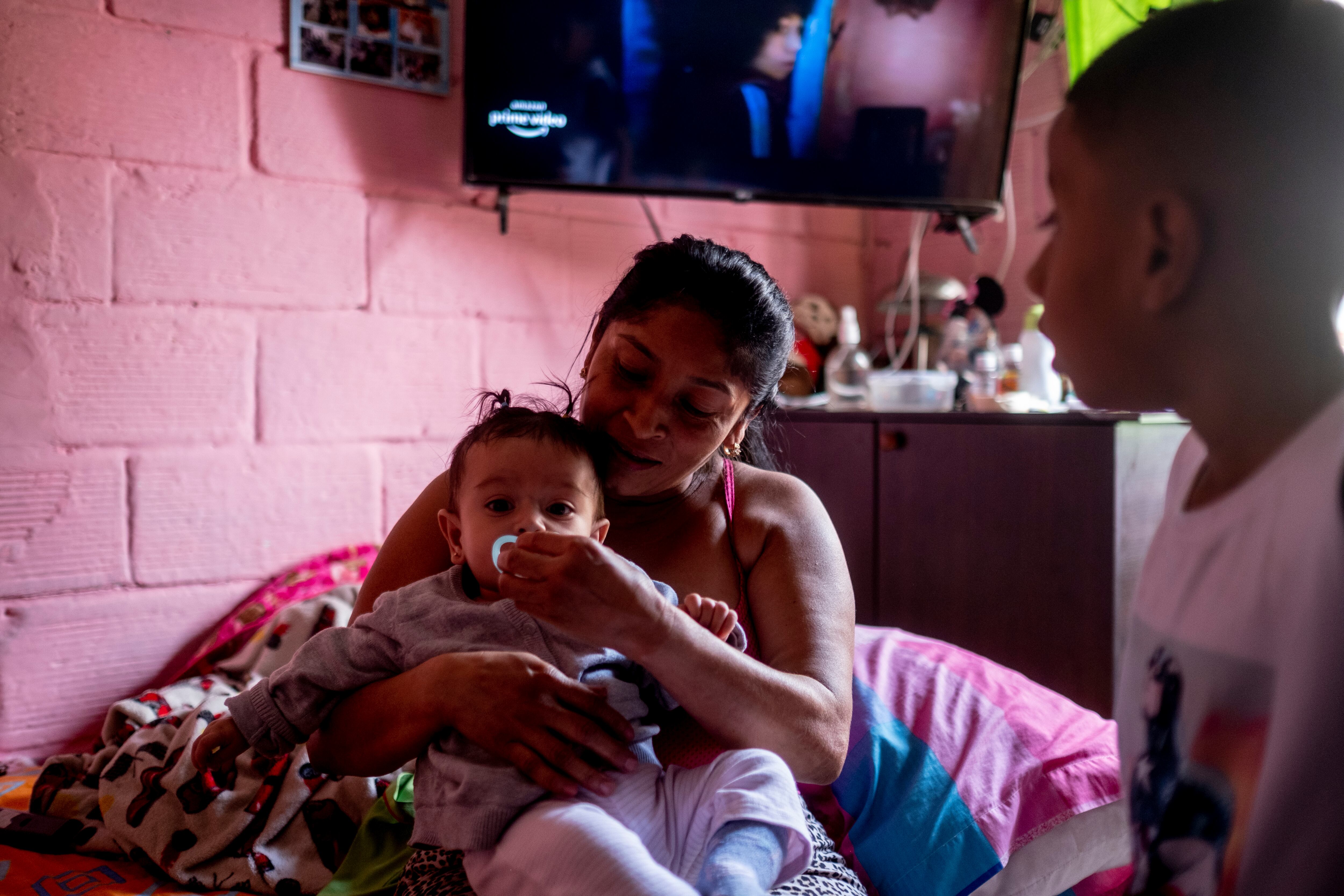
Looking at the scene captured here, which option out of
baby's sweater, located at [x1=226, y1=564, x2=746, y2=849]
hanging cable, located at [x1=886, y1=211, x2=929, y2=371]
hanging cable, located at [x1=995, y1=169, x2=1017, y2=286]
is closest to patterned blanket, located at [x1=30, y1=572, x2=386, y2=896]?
baby's sweater, located at [x1=226, y1=564, x2=746, y2=849]

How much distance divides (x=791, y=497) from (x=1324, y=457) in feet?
2.75

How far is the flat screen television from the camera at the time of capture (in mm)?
1938

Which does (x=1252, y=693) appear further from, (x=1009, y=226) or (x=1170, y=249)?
(x=1009, y=226)

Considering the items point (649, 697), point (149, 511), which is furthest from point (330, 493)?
point (649, 697)

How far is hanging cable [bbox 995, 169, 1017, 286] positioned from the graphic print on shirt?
7.31ft

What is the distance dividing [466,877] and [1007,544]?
131cm

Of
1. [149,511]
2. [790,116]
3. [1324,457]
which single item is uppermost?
[790,116]

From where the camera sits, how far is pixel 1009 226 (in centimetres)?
258

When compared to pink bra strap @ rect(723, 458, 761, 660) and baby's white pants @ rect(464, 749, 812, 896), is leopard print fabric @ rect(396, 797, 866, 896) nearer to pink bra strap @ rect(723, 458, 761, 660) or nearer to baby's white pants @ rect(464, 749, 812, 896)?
baby's white pants @ rect(464, 749, 812, 896)

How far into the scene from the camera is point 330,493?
1.97m

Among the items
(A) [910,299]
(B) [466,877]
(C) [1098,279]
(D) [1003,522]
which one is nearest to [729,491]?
(B) [466,877]

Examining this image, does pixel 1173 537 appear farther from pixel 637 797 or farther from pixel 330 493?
pixel 330 493

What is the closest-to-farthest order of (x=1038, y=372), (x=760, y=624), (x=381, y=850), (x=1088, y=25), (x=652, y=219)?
(x=760, y=624) < (x=381, y=850) < (x=1038, y=372) < (x=1088, y=25) < (x=652, y=219)

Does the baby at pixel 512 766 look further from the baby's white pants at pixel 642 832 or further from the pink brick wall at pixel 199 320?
the pink brick wall at pixel 199 320
